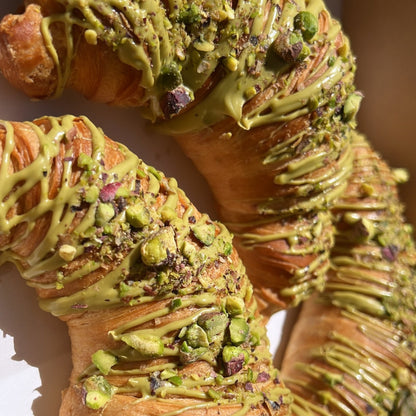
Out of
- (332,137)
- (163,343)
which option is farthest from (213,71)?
(163,343)

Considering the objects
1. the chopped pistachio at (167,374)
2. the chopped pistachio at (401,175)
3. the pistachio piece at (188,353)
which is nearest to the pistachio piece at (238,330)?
the pistachio piece at (188,353)

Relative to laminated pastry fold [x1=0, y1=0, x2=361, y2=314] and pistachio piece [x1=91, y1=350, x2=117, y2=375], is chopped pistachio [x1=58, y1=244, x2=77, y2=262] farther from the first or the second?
laminated pastry fold [x1=0, y1=0, x2=361, y2=314]

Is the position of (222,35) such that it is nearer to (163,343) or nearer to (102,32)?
(102,32)

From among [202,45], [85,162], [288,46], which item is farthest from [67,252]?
[288,46]

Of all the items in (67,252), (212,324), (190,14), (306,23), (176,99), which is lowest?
(212,324)

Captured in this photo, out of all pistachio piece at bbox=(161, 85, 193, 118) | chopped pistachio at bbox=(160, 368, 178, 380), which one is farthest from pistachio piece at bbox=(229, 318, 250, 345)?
pistachio piece at bbox=(161, 85, 193, 118)

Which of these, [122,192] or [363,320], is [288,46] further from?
[363,320]
